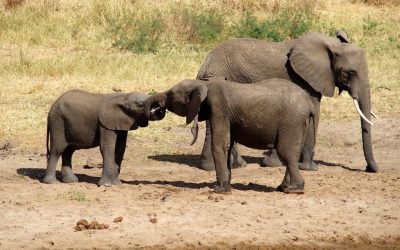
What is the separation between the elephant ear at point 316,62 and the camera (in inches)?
494

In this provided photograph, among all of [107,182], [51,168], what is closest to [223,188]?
[107,182]

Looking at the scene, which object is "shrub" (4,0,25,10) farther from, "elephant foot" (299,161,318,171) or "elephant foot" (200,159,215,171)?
"elephant foot" (299,161,318,171)

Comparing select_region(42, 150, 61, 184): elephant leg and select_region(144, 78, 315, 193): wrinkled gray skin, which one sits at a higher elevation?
select_region(144, 78, 315, 193): wrinkled gray skin

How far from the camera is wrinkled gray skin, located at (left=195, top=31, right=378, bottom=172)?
40.8 ft

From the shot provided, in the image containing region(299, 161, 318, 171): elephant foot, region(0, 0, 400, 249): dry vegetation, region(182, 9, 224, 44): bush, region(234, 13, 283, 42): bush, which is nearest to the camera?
region(0, 0, 400, 249): dry vegetation

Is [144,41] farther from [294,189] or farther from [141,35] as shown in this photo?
[294,189]

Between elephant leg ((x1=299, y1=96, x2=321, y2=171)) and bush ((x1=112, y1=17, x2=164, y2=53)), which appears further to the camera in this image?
bush ((x1=112, y1=17, x2=164, y2=53))

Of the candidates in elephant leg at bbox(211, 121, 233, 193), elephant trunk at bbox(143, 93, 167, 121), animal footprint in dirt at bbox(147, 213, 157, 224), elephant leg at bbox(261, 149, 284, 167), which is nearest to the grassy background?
elephant leg at bbox(261, 149, 284, 167)

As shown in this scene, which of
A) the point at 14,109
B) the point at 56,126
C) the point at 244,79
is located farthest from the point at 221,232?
the point at 14,109

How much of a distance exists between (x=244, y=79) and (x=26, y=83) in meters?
4.79

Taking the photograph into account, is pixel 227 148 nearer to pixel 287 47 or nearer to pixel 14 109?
pixel 287 47

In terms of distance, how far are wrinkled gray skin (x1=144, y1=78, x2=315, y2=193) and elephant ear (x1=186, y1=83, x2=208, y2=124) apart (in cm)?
1

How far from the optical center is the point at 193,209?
10.2m

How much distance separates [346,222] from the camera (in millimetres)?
10211
